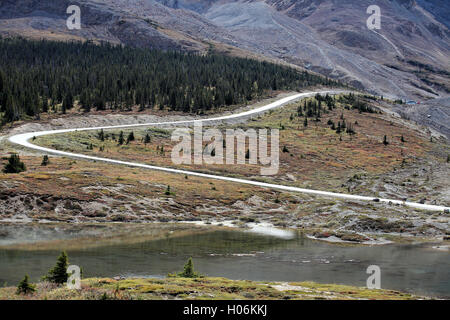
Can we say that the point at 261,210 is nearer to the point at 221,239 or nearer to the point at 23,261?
the point at 221,239

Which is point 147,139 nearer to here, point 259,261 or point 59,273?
point 259,261

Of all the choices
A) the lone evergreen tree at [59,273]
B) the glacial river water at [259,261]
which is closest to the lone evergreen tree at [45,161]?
the glacial river water at [259,261]

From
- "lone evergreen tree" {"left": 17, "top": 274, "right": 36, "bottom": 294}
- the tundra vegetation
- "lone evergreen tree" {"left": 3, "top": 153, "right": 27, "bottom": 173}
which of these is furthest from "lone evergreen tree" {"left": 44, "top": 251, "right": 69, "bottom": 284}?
"lone evergreen tree" {"left": 3, "top": 153, "right": 27, "bottom": 173}

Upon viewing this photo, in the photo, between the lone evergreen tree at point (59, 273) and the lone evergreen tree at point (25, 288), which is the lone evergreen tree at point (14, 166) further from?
the lone evergreen tree at point (25, 288)

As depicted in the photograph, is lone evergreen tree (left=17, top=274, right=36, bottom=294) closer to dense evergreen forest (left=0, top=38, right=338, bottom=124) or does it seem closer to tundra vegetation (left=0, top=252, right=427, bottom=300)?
tundra vegetation (left=0, top=252, right=427, bottom=300)

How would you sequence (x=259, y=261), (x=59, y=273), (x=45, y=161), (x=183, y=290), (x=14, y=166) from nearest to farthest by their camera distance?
1. (x=183, y=290)
2. (x=59, y=273)
3. (x=259, y=261)
4. (x=14, y=166)
5. (x=45, y=161)

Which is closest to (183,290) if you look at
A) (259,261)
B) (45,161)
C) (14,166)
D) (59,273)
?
(59,273)
